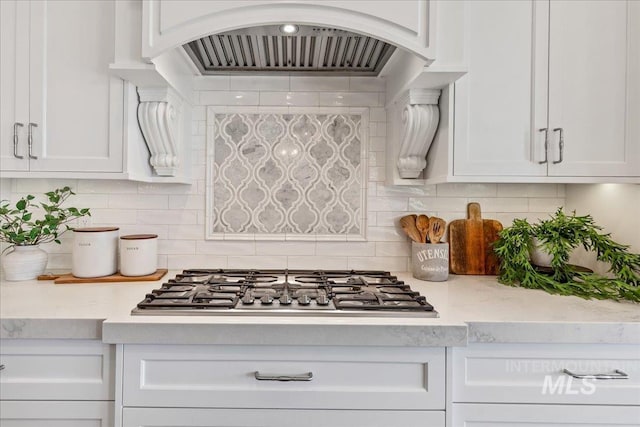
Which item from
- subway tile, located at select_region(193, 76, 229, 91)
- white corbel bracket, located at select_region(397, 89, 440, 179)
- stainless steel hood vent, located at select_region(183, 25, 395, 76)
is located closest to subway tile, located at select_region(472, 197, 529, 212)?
white corbel bracket, located at select_region(397, 89, 440, 179)

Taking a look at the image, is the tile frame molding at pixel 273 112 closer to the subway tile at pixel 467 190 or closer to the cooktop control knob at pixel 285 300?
the subway tile at pixel 467 190

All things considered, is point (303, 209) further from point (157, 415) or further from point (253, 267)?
point (157, 415)

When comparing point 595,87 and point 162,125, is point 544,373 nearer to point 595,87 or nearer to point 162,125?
point 595,87

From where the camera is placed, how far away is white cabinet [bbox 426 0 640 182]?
4.85 ft

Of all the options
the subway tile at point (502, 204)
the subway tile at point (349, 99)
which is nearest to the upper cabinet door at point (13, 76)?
the subway tile at point (349, 99)

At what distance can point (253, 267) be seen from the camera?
185 centimetres

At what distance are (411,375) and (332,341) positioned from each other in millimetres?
257

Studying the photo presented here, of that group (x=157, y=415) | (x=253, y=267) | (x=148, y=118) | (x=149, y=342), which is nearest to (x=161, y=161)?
(x=148, y=118)

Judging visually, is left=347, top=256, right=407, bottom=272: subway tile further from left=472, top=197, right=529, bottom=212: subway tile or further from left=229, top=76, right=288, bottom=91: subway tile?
left=229, top=76, right=288, bottom=91: subway tile

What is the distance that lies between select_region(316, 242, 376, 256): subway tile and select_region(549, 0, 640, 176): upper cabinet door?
0.83 m

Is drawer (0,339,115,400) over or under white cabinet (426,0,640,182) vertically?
under

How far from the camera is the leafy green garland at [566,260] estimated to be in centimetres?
141

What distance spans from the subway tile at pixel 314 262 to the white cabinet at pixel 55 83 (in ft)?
2.95

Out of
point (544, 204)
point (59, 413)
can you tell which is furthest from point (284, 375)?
point (544, 204)
